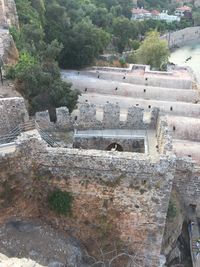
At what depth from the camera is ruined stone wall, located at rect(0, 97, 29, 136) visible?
14281mm

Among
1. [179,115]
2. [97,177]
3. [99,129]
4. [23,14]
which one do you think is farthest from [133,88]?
[97,177]

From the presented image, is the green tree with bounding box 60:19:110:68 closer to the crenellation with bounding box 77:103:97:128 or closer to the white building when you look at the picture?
the crenellation with bounding box 77:103:97:128

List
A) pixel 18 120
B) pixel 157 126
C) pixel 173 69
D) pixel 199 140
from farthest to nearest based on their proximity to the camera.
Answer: pixel 173 69
pixel 199 140
pixel 157 126
pixel 18 120

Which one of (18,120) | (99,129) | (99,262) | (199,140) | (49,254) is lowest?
(199,140)

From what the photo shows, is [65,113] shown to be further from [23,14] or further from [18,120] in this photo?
[23,14]

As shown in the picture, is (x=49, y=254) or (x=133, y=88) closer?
(x=49, y=254)

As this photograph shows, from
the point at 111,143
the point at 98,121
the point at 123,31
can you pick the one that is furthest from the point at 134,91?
the point at 123,31

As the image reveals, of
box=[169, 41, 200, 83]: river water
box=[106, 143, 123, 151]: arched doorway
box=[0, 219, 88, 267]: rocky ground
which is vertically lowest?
box=[169, 41, 200, 83]: river water

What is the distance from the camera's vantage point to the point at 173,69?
3753cm

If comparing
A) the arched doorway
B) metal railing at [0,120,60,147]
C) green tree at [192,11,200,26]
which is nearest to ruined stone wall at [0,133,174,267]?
metal railing at [0,120,60,147]

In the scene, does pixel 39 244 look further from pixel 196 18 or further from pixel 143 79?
pixel 196 18

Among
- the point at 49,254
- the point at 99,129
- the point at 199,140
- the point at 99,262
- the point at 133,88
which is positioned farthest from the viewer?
the point at 133,88

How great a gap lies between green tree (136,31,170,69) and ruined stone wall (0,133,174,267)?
90.1 ft

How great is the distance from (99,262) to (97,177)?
3262 mm
